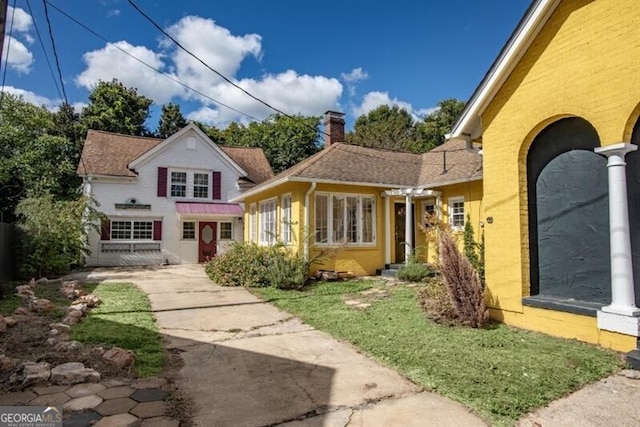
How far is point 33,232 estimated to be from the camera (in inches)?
531

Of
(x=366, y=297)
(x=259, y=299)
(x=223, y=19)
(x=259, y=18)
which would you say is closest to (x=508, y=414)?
(x=366, y=297)

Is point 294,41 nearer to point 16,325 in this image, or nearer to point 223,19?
point 223,19

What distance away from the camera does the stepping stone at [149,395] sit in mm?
3769

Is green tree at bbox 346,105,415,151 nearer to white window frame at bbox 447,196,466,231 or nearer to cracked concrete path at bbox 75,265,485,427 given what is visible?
white window frame at bbox 447,196,466,231

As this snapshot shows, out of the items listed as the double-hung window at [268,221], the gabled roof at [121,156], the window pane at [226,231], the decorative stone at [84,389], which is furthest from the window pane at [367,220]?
the gabled roof at [121,156]

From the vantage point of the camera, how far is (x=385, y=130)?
36938mm

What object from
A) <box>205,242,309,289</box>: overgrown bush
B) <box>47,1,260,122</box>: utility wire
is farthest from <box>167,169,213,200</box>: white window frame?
<box>205,242,309,289</box>: overgrown bush

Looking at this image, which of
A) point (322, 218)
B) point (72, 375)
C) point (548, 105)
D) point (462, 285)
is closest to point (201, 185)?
point (322, 218)

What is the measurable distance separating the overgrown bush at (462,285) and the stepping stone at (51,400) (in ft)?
18.6

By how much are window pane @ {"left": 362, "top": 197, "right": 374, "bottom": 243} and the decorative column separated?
852cm

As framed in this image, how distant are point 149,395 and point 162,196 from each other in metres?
18.4

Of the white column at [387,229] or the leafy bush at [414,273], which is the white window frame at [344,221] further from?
the leafy bush at [414,273]

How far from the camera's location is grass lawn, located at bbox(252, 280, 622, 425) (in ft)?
12.8

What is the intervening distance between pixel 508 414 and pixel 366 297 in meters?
6.16
